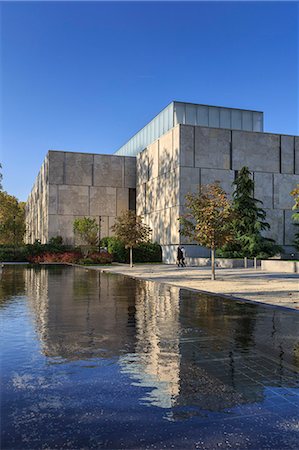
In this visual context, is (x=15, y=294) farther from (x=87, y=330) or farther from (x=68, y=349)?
(x=68, y=349)

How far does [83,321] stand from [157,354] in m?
3.47

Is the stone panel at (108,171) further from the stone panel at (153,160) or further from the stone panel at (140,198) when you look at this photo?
the stone panel at (153,160)

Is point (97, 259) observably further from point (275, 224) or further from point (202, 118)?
point (202, 118)

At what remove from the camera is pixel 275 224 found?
41281mm

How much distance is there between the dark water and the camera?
12.8ft

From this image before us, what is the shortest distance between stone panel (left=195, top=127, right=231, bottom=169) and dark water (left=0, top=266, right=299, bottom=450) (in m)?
30.2

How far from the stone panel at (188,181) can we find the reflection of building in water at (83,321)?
2359cm

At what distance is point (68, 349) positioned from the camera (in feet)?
23.3

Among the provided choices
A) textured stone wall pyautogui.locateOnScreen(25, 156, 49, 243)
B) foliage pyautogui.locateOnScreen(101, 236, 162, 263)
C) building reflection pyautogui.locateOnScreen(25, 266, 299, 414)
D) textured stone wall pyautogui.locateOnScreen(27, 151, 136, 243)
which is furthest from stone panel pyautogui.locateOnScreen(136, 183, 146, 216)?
building reflection pyautogui.locateOnScreen(25, 266, 299, 414)

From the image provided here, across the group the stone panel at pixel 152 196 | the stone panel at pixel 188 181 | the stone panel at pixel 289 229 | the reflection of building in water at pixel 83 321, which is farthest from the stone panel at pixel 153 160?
the reflection of building in water at pixel 83 321

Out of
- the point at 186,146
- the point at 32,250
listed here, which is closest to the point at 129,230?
the point at 186,146

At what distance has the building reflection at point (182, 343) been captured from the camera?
514cm

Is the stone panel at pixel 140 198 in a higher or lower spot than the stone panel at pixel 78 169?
lower

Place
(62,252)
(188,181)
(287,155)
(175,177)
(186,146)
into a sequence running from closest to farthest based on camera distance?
1. (188,181)
2. (186,146)
3. (175,177)
4. (287,155)
5. (62,252)
